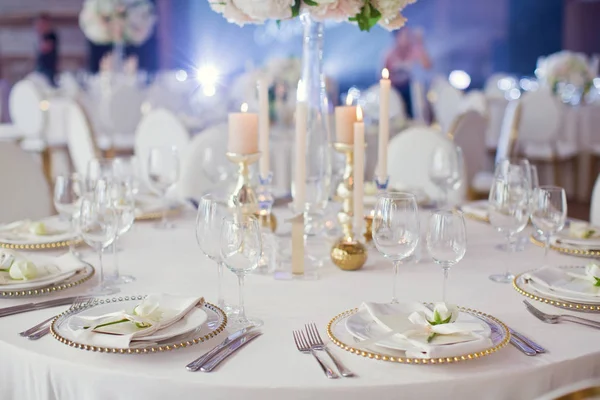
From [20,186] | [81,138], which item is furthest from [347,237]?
[81,138]

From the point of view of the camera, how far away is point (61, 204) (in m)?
1.96

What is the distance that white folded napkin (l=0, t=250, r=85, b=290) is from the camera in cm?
155

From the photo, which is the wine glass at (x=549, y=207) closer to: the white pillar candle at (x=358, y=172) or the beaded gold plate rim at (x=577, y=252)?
the beaded gold plate rim at (x=577, y=252)

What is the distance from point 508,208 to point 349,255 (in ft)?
1.24

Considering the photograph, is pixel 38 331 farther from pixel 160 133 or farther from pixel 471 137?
pixel 471 137

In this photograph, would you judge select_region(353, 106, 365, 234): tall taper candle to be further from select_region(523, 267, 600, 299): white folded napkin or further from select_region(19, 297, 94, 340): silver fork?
select_region(19, 297, 94, 340): silver fork

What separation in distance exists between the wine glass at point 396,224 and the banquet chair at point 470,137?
3.12 metres

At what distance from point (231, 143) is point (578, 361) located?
98 cm

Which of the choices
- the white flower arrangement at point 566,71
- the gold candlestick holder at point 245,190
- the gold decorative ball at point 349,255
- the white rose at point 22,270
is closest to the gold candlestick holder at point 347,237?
the gold decorative ball at point 349,255

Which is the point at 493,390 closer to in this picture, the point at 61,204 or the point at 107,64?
the point at 61,204

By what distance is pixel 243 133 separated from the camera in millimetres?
1852

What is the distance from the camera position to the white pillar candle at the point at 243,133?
185cm

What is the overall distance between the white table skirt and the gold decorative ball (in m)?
0.12

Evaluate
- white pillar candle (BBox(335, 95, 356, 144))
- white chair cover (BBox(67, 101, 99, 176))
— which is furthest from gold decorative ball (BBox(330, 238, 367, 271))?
white chair cover (BBox(67, 101, 99, 176))
